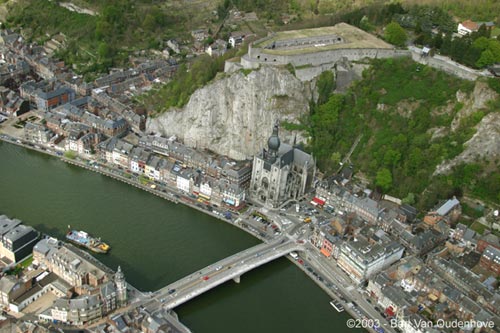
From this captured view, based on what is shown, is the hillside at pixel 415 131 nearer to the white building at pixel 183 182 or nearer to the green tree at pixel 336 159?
the green tree at pixel 336 159

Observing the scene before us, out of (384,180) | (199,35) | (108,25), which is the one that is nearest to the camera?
(384,180)

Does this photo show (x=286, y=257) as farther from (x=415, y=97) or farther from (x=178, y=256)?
(x=415, y=97)

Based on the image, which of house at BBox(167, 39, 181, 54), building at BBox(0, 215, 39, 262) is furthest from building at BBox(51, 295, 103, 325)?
house at BBox(167, 39, 181, 54)

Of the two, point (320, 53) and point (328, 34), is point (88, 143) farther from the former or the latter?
point (328, 34)

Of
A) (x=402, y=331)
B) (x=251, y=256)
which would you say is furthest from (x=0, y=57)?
(x=402, y=331)

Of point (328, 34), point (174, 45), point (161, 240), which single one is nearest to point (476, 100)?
point (328, 34)

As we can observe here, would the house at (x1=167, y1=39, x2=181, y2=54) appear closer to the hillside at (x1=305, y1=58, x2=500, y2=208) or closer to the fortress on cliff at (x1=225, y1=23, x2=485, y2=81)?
the fortress on cliff at (x1=225, y1=23, x2=485, y2=81)

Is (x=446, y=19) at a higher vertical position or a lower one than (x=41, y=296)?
higher

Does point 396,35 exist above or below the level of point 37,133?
above
